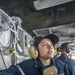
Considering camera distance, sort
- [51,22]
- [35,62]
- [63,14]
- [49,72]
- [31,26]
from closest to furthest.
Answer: [49,72]
[35,62]
[63,14]
[51,22]
[31,26]

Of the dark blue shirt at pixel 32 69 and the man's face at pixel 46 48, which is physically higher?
the man's face at pixel 46 48

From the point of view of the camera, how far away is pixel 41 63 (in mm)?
1677

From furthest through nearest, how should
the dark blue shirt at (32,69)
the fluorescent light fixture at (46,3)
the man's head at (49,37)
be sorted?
the fluorescent light fixture at (46,3) → the man's head at (49,37) → the dark blue shirt at (32,69)

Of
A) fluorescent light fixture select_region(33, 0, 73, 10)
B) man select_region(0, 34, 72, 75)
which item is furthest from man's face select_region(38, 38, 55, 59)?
fluorescent light fixture select_region(33, 0, 73, 10)

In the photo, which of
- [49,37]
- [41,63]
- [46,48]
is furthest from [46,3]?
[41,63]

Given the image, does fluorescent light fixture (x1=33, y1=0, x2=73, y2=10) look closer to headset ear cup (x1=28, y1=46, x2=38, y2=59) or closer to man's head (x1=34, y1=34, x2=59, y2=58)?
man's head (x1=34, y1=34, x2=59, y2=58)

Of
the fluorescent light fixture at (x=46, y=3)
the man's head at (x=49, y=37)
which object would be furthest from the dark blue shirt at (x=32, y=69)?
the fluorescent light fixture at (x=46, y=3)

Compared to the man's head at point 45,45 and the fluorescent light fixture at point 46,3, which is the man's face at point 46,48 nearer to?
the man's head at point 45,45

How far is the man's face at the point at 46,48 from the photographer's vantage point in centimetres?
170

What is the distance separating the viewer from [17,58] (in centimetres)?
261

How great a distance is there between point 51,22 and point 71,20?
310mm

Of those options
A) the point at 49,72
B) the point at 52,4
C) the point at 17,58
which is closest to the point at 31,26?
the point at 17,58

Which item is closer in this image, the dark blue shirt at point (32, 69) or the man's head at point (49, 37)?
the dark blue shirt at point (32, 69)

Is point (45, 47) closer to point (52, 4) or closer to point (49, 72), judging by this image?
point (49, 72)
